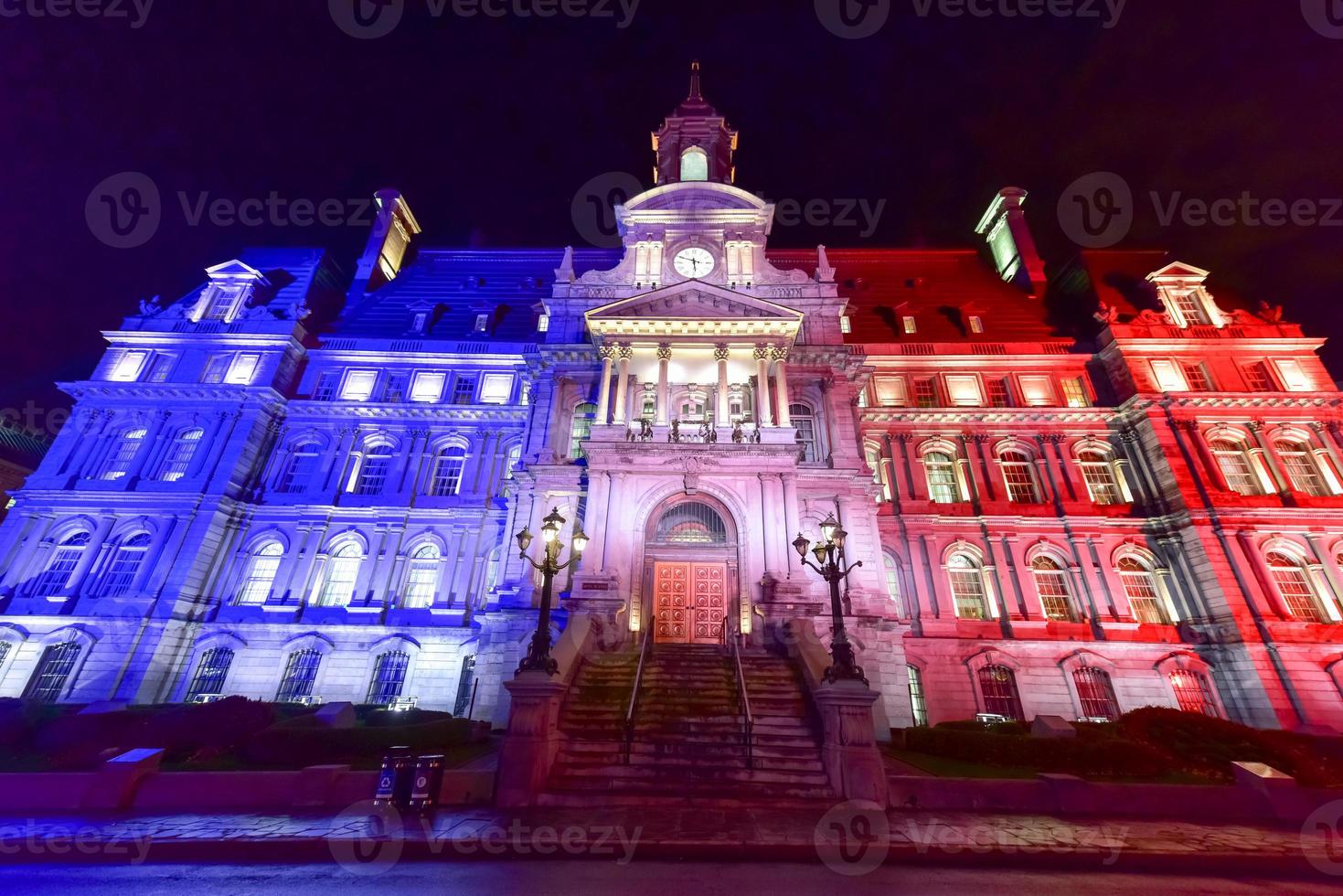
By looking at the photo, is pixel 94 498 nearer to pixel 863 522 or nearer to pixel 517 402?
pixel 517 402

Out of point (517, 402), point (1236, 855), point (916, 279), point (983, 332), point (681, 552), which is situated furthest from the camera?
point (916, 279)

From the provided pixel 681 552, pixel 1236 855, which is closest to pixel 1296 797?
pixel 1236 855

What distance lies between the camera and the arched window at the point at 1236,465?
2509cm

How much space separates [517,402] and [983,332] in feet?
88.0


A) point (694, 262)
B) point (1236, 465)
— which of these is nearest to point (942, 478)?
point (1236, 465)

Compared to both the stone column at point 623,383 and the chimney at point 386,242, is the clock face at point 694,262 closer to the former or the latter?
the stone column at point 623,383

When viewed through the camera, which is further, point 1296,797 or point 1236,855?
point 1296,797

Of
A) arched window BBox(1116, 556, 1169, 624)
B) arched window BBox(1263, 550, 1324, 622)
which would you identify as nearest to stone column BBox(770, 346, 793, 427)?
arched window BBox(1116, 556, 1169, 624)

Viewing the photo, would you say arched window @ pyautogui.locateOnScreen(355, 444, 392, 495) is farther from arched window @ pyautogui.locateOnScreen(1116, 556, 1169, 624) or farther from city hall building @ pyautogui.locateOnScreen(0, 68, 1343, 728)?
arched window @ pyautogui.locateOnScreen(1116, 556, 1169, 624)

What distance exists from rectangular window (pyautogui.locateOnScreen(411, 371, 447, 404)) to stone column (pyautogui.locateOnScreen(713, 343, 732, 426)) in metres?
15.8

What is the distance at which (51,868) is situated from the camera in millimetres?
7473

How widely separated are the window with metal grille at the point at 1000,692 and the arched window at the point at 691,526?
1298 centimetres

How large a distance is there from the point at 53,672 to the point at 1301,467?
179 ft

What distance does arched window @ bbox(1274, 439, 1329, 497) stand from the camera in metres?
24.8
